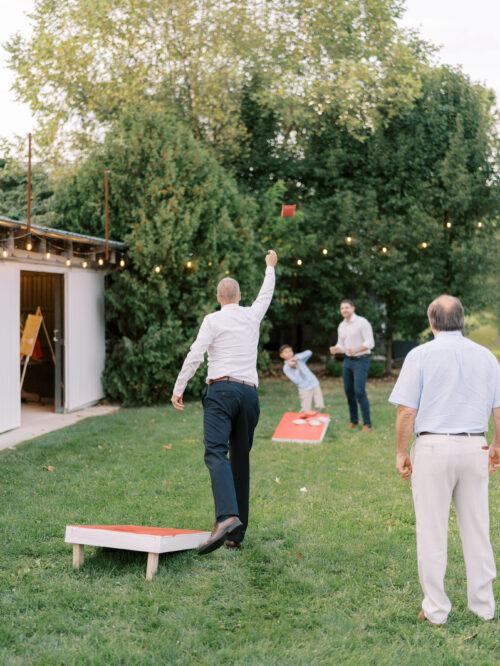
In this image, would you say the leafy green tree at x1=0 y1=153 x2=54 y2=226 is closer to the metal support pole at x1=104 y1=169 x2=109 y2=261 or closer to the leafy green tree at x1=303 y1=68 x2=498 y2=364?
the metal support pole at x1=104 y1=169 x2=109 y2=261

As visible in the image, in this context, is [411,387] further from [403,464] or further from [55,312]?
[55,312]

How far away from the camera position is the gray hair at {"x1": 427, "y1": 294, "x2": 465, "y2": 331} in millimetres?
4250

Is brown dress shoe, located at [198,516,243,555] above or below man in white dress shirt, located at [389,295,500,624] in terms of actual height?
below

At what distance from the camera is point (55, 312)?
1325 centimetres

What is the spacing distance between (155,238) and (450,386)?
10.2 meters

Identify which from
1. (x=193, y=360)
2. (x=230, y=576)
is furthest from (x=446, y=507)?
(x=193, y=360)

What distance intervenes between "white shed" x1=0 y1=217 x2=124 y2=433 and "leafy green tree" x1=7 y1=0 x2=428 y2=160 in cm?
685

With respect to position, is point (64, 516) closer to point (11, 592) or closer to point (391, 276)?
point (11, 592)

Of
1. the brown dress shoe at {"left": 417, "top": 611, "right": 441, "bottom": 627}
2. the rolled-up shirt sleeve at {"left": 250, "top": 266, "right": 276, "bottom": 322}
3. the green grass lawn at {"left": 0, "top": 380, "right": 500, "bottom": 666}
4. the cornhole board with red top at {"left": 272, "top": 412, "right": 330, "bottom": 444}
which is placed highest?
the rolled-up shirt sleeve at {"left": 250, "top": 266, "right": 276, "bottom": 322}

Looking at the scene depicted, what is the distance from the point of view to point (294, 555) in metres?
5.47

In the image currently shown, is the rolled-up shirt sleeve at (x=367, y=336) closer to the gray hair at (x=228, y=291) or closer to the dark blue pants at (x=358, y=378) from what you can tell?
the dark blue pants at (x=358, y=378)

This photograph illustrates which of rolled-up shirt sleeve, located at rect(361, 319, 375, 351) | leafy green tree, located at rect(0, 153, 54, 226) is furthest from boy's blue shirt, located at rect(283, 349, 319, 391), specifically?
leafy green tree, located at rect(0, 153, 54, 226)

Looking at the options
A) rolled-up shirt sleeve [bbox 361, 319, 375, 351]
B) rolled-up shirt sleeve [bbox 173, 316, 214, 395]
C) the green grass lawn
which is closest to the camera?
the green grass lawn

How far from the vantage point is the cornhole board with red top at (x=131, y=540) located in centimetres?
493
